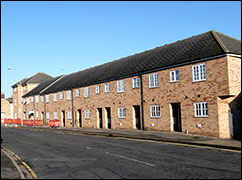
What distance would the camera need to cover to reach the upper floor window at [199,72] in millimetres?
19625

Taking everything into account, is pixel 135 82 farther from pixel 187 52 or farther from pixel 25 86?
pixel 25 86

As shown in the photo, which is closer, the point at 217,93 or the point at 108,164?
the point at 108,164

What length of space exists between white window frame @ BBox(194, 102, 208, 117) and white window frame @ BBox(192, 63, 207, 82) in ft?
6.16

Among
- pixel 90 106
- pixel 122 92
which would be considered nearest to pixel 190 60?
pixel 122 92

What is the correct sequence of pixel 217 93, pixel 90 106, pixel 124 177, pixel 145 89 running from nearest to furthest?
pixel 124 177 → pixel 217 93 → pixel 145 89 → pixel 90 106

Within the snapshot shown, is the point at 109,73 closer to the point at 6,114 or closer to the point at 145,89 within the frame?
the point at 145,89

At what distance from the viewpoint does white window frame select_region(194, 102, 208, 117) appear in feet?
63.0


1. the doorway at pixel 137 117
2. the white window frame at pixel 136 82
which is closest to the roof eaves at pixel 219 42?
the white window frame at pixel 136 82

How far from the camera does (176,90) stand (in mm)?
21578

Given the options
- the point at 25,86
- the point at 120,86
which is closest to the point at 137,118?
the point at 120,86

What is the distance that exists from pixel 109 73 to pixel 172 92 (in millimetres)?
11574

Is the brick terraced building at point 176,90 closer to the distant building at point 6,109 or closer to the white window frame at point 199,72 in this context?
the white window frame at point 199,72

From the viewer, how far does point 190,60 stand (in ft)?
66.8

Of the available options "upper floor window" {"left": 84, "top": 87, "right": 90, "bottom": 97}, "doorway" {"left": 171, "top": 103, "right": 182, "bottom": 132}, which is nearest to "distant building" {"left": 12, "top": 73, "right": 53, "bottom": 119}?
"upper floor window" {"left": 84, "top": 87, "right": 90, "bottom": 97}
